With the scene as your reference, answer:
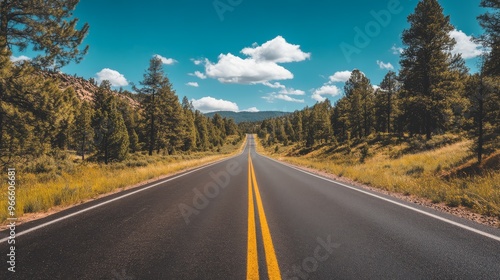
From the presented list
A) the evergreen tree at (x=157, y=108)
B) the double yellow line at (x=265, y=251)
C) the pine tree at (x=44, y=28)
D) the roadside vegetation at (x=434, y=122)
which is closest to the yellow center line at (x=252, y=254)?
the double yellow line at (x=265, y=251)

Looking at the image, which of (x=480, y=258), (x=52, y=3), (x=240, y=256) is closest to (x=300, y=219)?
(x=240, y=256)

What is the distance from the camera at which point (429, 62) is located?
25.8 meters

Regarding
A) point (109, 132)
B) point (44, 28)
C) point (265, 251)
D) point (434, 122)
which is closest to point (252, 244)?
point (265, 251)

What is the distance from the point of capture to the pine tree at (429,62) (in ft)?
82.7

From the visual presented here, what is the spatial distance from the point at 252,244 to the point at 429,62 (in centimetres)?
3031

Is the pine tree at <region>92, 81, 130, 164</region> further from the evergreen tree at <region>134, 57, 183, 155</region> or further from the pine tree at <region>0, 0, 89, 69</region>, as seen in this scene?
the pine tree at <region>0, 0, 89, 69</region>

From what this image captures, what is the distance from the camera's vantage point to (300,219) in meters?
5.57

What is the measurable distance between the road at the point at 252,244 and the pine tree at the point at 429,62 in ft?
80.5

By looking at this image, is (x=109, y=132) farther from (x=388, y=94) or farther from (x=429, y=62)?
(x=388, y=94)

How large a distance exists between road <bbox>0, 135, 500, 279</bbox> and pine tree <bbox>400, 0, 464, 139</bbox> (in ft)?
80.5

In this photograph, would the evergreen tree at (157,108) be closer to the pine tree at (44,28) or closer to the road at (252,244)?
the pine tree at (44,28)

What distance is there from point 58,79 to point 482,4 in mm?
25435

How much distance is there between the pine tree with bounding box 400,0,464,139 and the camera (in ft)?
82.7

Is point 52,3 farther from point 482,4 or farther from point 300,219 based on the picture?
point 482,4
